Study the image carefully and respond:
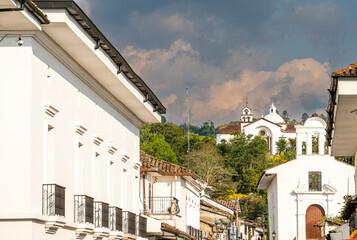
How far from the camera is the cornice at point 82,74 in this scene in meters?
16.6

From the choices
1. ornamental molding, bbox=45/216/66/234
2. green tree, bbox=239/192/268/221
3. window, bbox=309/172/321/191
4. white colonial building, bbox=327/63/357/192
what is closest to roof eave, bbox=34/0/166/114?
ornamental molding, bbox=45/216/66/234

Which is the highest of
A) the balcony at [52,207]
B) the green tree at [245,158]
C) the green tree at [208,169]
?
the green tree at [245,158]

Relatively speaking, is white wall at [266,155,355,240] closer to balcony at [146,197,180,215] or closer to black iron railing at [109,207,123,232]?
balcony at [146,197,180,215]

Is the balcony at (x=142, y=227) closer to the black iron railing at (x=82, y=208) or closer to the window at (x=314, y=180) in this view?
the black iron railing at (x=82, y=208)

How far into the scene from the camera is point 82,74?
20.4m

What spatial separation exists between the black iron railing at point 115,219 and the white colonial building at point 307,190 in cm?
4280

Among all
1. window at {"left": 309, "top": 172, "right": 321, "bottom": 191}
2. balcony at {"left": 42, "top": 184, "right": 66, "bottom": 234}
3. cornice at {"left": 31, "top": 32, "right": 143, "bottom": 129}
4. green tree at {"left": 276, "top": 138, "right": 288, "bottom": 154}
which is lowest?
balcony at {"left": 42, "top": 184, "right": 66, "bottom": 234}

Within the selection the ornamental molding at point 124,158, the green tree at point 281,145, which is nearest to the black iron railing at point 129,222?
the ornamental molding at point 124,158

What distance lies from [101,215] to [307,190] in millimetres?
46703

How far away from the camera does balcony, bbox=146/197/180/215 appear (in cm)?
3590

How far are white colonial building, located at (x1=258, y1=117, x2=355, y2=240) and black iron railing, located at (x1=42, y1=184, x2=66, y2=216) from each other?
165ft

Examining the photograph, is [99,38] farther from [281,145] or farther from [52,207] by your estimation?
[281,145]

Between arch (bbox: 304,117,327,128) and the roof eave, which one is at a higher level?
arch (bbox: 304,117,327,128)

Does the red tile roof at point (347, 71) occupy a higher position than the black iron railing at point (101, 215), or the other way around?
the red tile roof at point (347, 71)
